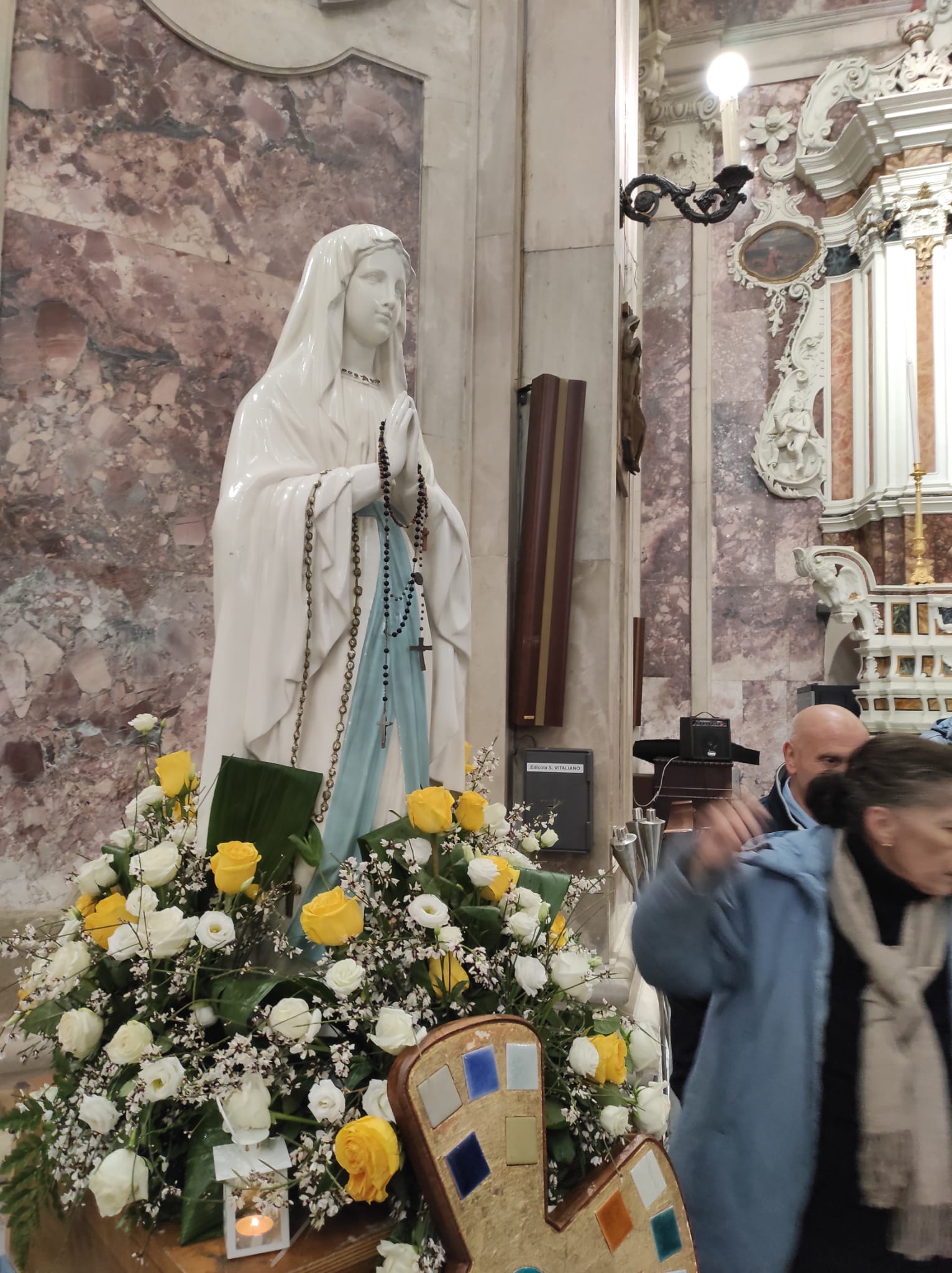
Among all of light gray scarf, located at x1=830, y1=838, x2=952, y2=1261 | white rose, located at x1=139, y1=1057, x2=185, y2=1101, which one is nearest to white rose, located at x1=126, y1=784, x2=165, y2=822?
white rose, located at x1=139, y1=1057, x2=185, y2=1101

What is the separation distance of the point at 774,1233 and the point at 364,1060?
70cm

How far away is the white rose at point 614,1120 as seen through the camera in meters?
1.64

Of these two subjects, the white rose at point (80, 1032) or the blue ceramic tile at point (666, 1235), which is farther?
the white rose at point (80, 1032)

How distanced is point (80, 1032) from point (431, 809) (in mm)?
734

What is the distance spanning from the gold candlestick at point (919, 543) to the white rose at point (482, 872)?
7120 millimetres

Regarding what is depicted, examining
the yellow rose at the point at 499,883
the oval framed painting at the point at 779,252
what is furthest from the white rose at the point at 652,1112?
the oval framed painting at the point at 779,252

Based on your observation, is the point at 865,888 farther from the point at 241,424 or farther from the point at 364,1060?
the point at 241,424

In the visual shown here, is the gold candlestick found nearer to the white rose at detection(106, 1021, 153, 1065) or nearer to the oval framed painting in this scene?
the oval framed painting

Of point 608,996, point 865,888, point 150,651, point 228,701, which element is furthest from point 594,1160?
point 150,651

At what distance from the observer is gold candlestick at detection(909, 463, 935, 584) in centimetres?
791

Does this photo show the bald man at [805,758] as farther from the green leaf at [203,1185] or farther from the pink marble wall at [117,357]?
the pink marble wall at [117,357]

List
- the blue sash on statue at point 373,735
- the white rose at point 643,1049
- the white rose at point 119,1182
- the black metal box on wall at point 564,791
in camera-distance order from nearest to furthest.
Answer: the white rose at point 119,1182
the white rose at point 643,1049
the blue sash on statue at point 373,735
the black metal box on wall at point 564,791

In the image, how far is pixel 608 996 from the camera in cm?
380

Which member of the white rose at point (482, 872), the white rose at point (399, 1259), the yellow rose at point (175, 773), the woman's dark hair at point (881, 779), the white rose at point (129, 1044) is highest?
the woman's dark hair at point (881, 779)
